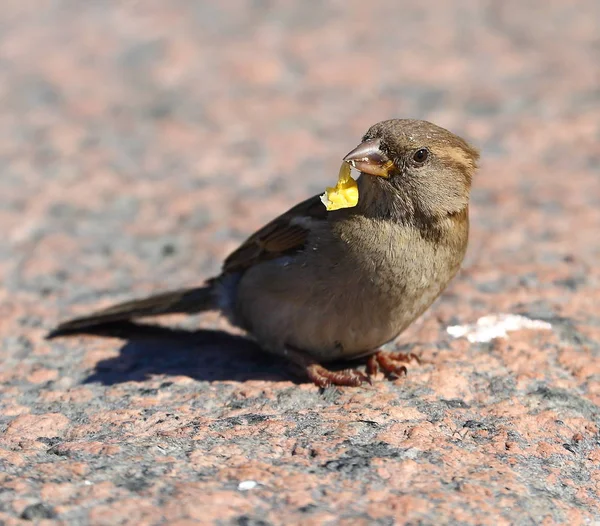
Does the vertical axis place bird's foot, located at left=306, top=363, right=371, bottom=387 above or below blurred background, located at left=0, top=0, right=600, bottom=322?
below

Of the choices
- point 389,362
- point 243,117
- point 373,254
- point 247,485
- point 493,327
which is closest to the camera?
point 247,485

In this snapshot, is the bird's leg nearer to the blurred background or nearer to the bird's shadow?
the bird's shadow

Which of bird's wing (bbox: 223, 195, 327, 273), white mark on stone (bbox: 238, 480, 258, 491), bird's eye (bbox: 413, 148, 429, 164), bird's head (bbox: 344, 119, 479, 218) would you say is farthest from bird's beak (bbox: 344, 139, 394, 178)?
white mark on stone (bbox: 238, 480, 258, 491)

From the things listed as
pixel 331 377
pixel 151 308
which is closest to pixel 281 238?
pixel 331 377

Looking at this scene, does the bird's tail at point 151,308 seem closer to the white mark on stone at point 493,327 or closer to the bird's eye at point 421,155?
the white mark on stone at point 493,327

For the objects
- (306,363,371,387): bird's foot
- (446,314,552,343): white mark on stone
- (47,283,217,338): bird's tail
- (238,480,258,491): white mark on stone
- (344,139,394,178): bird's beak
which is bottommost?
(306,363,371,387): bird's foot

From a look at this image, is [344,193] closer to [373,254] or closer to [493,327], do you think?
[373,254]

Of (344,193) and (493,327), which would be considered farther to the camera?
(493,327)
